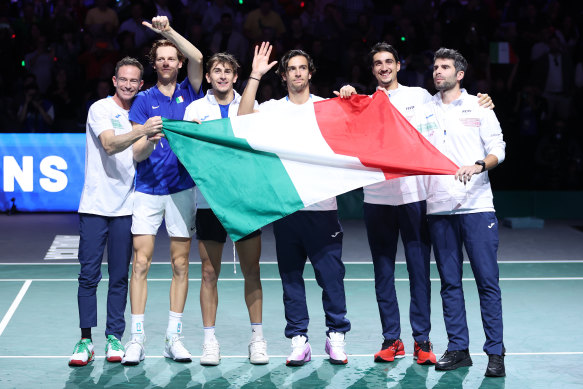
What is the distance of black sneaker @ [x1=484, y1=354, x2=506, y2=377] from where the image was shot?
6.25 m

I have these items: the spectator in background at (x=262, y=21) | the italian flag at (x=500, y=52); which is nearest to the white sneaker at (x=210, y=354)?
the spectator in background at (x=262, y=21)

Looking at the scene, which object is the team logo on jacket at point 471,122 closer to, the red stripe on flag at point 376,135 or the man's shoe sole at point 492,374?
the red stripe on flag at point 376,135

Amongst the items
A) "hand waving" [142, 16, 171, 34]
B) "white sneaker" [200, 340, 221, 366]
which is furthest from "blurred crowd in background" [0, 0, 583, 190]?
"white sneaker" [200, 340, 221, 366]

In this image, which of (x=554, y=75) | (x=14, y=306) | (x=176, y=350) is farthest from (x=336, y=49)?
(x=176, y=350)

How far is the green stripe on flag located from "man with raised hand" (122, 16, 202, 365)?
27 cm

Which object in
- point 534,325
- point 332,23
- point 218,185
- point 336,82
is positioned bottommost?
point 534,325

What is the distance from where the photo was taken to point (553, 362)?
663 cm

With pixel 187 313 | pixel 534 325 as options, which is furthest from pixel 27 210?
pixel 534 325

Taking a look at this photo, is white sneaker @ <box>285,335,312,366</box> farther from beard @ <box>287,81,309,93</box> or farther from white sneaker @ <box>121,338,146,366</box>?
beard @ <box>287,81,309,93</box>

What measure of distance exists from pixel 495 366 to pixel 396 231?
1.24 metres

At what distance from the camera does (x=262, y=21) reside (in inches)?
654

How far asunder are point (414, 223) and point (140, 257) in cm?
210

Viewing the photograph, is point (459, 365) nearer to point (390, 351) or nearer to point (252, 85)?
point (390, 351)

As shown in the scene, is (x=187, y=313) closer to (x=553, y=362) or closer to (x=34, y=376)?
(x=34, y=376)
